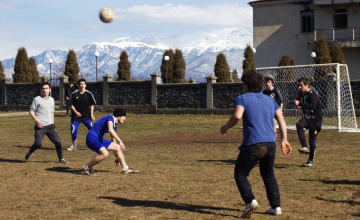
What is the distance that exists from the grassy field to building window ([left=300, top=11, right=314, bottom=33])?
83.0 feet

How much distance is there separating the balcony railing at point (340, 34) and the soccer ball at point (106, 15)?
2302cm

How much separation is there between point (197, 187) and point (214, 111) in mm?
20542

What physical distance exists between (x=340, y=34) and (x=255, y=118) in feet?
109

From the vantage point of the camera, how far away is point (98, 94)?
3284 cm

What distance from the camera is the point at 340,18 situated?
37.8 meters

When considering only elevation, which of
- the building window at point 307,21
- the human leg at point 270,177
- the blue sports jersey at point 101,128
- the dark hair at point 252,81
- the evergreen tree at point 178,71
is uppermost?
the building window at point 307,21

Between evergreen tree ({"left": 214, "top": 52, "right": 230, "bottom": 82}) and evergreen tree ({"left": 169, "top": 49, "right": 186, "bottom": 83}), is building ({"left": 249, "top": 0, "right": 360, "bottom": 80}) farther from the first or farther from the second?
evergreen tree ({"left": 169, "top": 49, "right": 186, "bottom": 83})

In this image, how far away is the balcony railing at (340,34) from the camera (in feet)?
120

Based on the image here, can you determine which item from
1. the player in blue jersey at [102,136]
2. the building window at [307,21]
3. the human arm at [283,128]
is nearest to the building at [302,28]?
the building window at [307,21]

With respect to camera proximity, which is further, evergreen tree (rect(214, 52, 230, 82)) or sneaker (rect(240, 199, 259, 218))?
evergreen tree (rect(214, 52, 230, 82))

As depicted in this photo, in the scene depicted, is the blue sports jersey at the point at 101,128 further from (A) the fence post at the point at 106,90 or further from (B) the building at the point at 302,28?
(B) the building at the point at 302,28

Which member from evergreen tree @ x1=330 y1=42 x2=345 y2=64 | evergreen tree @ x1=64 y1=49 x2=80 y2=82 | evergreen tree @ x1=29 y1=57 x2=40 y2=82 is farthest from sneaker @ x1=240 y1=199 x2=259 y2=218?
evergreen tree @ x1=29 y1=57 x2=40 y2=82

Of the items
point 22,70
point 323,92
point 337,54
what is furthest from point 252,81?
point 22,70

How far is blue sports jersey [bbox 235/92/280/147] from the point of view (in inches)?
245
